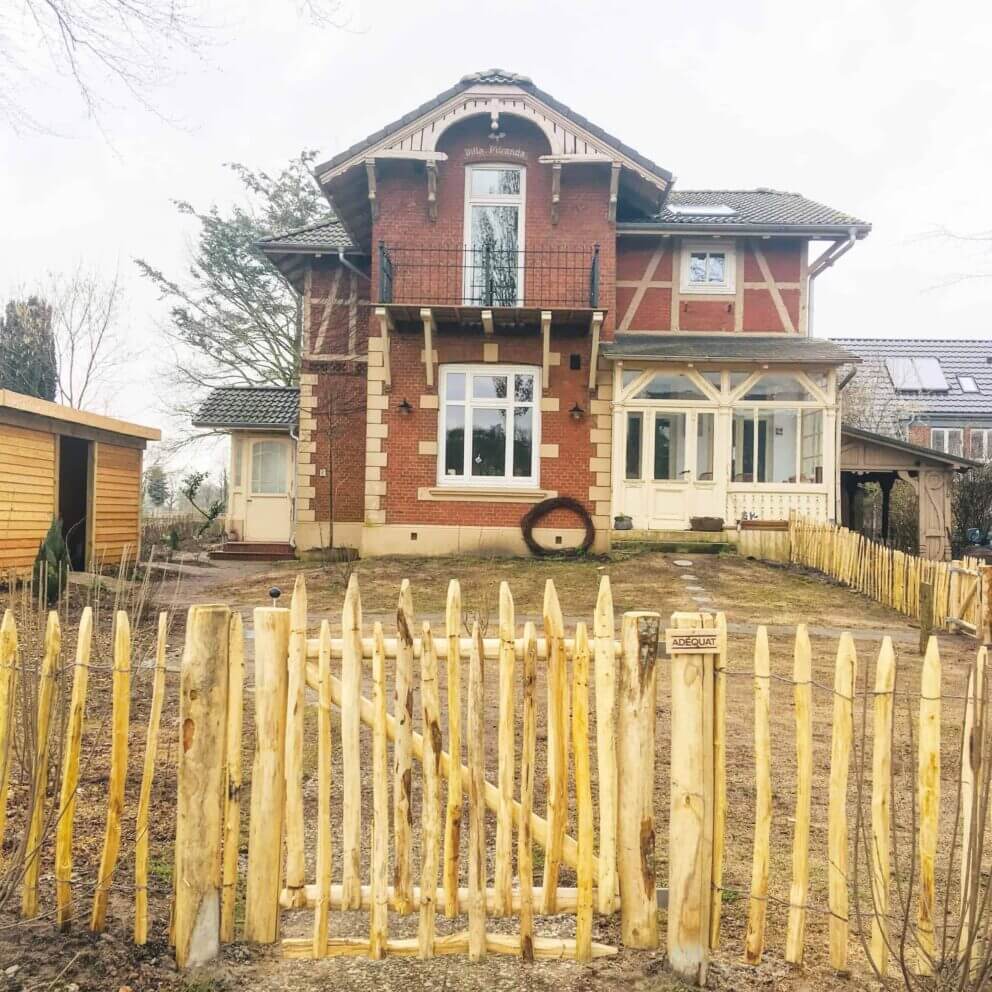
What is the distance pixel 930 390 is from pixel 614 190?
866 inches

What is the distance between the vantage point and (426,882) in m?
2.56

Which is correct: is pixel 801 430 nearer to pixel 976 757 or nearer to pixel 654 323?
pixel 654 323

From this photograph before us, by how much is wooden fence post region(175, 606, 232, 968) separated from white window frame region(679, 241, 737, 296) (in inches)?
589

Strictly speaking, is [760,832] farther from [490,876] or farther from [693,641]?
[490,876]

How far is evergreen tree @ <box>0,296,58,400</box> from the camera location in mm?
28281

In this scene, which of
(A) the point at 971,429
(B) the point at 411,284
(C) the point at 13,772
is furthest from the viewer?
(A) the point at 971,429

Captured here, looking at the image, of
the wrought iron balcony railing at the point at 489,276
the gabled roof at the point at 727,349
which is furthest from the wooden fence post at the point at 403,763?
the wrought iron balcony railing at the point at 489,276

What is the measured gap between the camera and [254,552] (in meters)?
17.0

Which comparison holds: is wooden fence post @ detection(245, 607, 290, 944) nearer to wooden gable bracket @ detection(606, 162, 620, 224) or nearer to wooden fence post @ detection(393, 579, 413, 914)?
wooden fence post @ detection(393, 579, 413, 914)

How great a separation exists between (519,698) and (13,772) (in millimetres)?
3220

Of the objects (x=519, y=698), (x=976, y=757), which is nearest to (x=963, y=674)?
(x=519, y=698)

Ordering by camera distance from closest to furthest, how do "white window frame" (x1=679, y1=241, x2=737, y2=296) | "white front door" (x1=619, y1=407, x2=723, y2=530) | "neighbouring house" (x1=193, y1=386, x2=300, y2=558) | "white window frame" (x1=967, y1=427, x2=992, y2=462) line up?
"white front door" (x1=619, y1=407, x2=723, y2=530), "white window frame" (x1=679, y1=241, x2=737, y2=296), "neighbouring house" (x1=193, y1=386, x2=300, y2=558), "white window frame" (x1=967, y1=427, x2=992, y2=462)

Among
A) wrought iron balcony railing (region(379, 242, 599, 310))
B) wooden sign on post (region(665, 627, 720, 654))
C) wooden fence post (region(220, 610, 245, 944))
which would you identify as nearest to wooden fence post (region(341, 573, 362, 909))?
wooden fence post (region(220, 610, 245, 944))

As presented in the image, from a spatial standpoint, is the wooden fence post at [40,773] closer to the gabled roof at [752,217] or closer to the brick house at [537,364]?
the brick house at [537,364]
